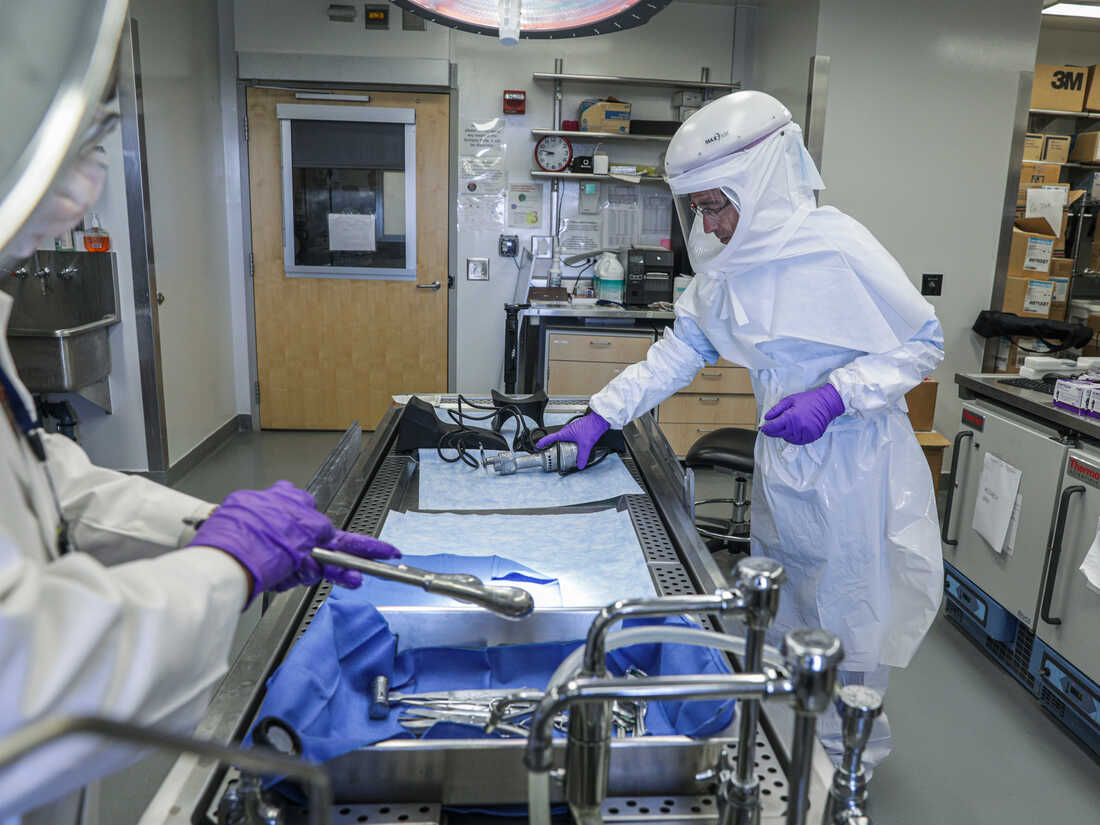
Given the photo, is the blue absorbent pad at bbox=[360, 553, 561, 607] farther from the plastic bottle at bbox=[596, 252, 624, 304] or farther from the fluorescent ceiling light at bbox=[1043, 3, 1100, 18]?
the fluorescent ceiling light at bbox=[1043, 3, 1100, 18]

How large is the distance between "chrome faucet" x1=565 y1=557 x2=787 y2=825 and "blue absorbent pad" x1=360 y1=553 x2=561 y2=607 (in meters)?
0.51

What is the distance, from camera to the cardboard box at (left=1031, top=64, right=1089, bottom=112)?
4.52 meters

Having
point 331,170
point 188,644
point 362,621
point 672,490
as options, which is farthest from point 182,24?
point 188,644

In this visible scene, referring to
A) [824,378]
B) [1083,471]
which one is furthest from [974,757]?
[824,378]

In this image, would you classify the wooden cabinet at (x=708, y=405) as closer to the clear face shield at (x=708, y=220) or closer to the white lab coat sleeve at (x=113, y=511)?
the clear face shield at (x=708, y=220)

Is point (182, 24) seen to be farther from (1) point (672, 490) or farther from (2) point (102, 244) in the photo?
(1) point (672, 490)

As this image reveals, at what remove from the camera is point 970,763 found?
1961mm

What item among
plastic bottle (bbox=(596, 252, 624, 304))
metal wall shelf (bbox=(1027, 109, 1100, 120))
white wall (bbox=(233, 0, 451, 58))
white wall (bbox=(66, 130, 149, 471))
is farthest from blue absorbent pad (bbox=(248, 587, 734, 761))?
metal wall shelf (bbox=(1027, 109, 1100, 120))

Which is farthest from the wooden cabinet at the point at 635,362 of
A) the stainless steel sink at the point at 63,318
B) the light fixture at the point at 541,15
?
the light fixture at the point at 541,15

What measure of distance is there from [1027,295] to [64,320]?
436 centimetres

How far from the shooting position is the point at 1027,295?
152 inches

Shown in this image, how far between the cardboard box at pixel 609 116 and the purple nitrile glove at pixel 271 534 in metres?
3.73

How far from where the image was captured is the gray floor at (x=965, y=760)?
1786mm

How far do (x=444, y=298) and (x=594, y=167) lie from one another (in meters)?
1.10
